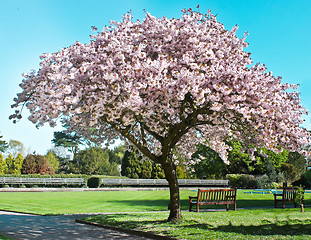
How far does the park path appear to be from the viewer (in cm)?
802

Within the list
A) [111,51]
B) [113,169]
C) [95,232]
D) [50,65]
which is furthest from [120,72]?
[113,169]

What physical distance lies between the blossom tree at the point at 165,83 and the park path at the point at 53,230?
6.79 ft

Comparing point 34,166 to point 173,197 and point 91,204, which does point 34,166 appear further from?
point 173,197

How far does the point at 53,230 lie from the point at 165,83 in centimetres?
493

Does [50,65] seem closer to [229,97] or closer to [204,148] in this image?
[229,97]

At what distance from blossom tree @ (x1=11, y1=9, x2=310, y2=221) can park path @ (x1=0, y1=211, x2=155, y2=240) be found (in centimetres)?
207

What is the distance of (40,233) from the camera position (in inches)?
333

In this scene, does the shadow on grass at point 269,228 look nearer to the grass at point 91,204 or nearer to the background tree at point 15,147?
the grass at point 91,204

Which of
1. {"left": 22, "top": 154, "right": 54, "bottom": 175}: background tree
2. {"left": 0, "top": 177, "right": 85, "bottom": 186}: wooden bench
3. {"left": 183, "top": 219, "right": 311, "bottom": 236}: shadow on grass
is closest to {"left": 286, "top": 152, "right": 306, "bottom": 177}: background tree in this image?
{"left": 0, "top": 177, "right": 85, "bottom": 186}: wooden bench

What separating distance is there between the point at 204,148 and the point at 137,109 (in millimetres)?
31234

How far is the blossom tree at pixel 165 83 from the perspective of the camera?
25.3 feet

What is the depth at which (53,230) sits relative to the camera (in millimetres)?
8922

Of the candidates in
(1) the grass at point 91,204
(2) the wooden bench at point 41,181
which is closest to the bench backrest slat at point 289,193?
(1) the grass at point 91,204

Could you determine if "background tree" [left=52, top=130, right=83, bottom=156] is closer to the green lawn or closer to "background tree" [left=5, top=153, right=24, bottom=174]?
"background tree" [left=5, top=153, right=24, bottom=174]
